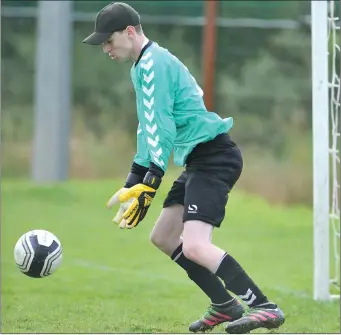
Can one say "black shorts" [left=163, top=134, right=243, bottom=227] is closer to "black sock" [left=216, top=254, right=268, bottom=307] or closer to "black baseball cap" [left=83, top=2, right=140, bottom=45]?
"black sock" [left=216, top=254, right=268, bottom=307]

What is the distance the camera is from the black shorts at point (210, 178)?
5449 millimetres

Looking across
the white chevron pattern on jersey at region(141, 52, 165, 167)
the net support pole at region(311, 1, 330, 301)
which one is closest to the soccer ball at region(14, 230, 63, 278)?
the white chevron pattern on jersey at region(141, 52, 165, 167)

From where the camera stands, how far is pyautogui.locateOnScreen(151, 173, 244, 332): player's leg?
5777 mm

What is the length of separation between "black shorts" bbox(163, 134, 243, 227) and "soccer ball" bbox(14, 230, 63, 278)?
84cm

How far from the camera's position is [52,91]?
17.3 meters

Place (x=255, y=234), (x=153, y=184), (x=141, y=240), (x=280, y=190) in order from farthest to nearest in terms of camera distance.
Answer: (x=280, y=190) < (x=255, y=234) < (x=141, y=240) < (x=153, y=184)

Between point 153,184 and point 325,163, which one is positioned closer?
point 153,184

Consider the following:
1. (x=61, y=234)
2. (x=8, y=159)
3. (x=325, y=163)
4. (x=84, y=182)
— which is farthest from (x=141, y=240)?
(x=8, y=159)

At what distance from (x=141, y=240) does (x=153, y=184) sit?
5.78 meters

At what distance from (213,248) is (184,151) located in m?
0.54

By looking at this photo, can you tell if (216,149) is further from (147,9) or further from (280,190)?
(147,9)

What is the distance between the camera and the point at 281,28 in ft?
57.6

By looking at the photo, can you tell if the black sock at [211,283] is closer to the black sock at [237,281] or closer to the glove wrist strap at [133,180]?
the black sock at [237,281]

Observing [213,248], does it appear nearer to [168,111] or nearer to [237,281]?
[237,281]
